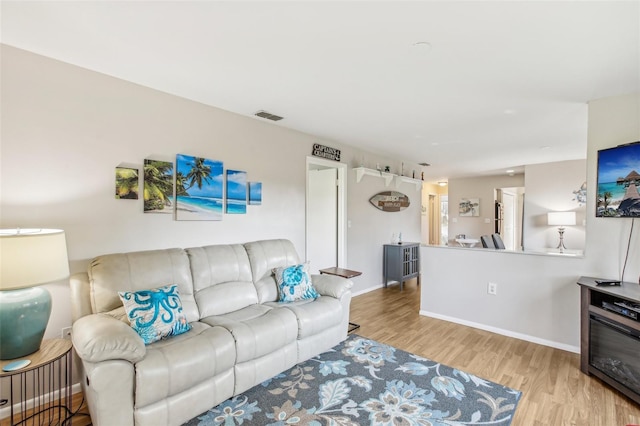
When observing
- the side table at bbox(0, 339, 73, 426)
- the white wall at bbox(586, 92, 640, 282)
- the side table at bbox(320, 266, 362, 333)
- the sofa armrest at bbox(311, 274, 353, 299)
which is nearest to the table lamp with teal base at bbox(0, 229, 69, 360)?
the side table at bbox(0, 339, 73, 426)

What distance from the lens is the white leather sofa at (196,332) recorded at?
1.67 m

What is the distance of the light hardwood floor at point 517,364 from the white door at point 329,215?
0.87 meters

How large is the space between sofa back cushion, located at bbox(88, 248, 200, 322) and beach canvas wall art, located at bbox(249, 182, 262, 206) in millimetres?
1049

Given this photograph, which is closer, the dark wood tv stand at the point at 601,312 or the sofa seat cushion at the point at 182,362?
the sofa seat cushion at the point at 182,362

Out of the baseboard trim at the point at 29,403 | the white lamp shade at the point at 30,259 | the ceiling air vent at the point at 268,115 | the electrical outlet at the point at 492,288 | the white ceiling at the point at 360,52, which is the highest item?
the white ceiling at the point at 360,52

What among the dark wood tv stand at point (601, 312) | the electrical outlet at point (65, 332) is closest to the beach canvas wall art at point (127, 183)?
the electrical outlet at point (65, 332)

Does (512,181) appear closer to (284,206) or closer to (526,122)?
(526,122)

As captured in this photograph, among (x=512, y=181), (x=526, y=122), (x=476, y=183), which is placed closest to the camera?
(x=526, y=122)

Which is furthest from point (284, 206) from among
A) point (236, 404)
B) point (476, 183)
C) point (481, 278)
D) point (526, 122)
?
point (476, 183)

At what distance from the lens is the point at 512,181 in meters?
7.61

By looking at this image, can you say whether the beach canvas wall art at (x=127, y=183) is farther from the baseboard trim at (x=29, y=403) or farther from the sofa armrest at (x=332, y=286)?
the sofa armrest at (x=332, y=286)

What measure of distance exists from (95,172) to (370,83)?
2310 mm

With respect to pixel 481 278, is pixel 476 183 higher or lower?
higher

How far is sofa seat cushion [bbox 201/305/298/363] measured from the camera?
2.17m
